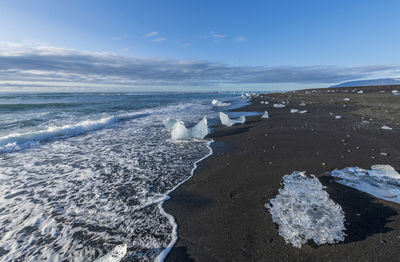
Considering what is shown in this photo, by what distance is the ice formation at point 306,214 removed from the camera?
6.71ft

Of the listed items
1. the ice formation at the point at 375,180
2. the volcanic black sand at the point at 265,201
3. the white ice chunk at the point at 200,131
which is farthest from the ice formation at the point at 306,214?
the white ice chunk at the point at 200,131

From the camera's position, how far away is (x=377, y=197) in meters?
2.64

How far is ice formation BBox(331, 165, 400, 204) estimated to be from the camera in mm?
2705

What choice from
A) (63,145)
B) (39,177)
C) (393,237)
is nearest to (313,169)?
(393,237)

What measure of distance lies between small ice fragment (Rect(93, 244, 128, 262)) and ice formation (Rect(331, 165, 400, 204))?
139 inches

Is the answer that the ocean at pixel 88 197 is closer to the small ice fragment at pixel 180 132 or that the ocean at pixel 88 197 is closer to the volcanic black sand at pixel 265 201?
the volcanic black sand at pixel 265 201

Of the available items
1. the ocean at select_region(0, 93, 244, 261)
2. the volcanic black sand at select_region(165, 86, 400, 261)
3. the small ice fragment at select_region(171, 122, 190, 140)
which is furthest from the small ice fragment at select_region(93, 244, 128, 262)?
the small ice fragment at select_region(171, 122, 190, 140)

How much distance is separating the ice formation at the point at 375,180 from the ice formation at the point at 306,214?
578mm

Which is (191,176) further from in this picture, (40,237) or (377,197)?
(377,197)

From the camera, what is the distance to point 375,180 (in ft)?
10.2

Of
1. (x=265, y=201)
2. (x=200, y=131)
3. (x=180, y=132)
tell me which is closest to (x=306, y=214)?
(x=265, y=201)

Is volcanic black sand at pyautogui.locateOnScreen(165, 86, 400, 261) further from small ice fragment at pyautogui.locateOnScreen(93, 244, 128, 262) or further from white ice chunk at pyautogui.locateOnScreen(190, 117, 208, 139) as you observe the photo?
white ice chunk at pyautogui.locateOnScreen(190, 117, 208, 139)

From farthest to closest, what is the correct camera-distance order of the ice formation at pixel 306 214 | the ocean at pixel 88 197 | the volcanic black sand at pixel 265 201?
the ocean at pixel 88 197 → the ice formation at pixel 306 214 → the volcanic black sand at pixel 265 201

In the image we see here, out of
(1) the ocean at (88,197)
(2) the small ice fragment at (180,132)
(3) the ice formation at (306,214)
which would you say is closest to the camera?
(3) the ice formation at (306,214)
